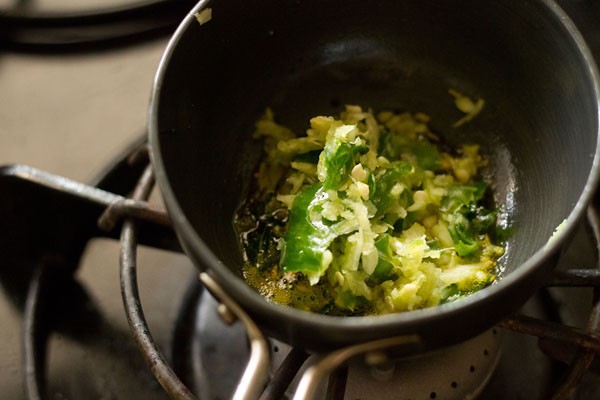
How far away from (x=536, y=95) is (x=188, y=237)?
53 cm

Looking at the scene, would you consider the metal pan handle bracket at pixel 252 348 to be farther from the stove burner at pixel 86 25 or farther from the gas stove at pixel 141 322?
the stove burner at pixel 86 25

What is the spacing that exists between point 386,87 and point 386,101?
23 mm

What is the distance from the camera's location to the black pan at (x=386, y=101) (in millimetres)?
623

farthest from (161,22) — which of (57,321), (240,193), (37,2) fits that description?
(57,321)

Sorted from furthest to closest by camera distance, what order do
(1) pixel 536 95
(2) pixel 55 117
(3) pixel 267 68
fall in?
(2) pixel 55 117 < (3) pixel 267 68 < (1) pixel 536 95

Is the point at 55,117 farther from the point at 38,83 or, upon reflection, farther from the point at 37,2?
the point at 37,2

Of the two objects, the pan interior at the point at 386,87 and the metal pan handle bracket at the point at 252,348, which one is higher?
the pan interior at the point at 386,87

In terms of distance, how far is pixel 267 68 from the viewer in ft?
3.27

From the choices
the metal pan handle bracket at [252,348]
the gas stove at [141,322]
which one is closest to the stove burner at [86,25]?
the gas stove at [141,322]

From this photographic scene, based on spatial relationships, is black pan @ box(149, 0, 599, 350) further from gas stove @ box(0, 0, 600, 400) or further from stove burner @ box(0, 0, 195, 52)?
stove burner @ box(0, 0, 195, 52)

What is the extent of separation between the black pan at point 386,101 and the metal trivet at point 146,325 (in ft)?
0.08

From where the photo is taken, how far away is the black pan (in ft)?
2.04

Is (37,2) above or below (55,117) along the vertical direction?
above

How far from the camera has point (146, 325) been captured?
2.59 ft
